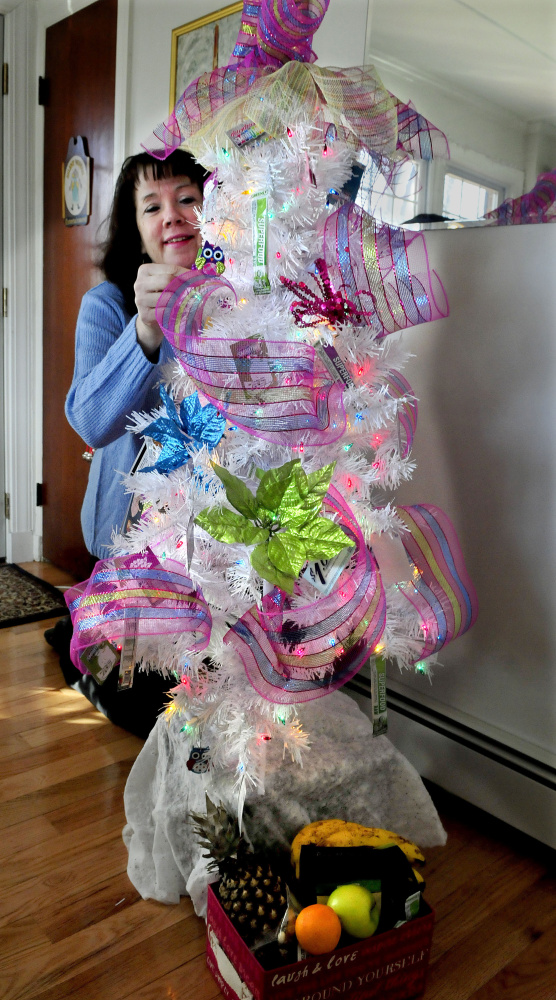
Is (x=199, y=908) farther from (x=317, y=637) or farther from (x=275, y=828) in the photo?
(x=317, y=637)

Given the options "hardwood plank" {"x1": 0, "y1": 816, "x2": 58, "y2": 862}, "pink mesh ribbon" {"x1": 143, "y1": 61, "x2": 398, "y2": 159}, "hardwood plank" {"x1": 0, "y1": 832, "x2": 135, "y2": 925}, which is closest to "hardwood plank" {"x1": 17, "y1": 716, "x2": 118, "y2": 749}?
"hardwood plank" {"x1": 0, "y1": 816, "x2": 58, "y2": 862}

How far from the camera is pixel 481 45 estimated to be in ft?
4.78

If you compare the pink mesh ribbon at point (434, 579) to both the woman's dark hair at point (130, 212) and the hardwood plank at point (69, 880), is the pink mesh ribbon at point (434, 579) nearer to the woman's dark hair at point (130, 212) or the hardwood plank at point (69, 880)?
the hardwood plank at point (69, 880)

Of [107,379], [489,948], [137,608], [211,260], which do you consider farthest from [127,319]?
[489,948]

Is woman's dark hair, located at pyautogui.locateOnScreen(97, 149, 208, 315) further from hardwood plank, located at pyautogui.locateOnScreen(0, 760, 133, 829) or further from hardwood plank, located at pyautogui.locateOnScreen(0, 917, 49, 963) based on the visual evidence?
hardwood plank, located at pyautogui.locateOnScreen(0, 917, 49, 963)

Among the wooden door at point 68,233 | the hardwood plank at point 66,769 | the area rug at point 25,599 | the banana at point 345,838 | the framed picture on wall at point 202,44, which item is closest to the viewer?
the banana at point 345,838

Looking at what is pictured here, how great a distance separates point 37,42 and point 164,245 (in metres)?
1.75

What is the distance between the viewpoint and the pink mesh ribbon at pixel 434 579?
1.33 meters

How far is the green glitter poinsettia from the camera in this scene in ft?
3.73

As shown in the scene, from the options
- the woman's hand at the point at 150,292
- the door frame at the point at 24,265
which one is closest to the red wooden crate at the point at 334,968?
the woman's hand at the point at 150,292

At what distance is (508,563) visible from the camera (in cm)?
155

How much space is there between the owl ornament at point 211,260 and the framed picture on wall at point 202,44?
94cm

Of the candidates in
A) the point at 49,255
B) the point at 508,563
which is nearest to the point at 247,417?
the point at 508,563

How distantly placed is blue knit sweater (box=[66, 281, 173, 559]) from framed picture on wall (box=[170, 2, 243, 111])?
66 centimetres
